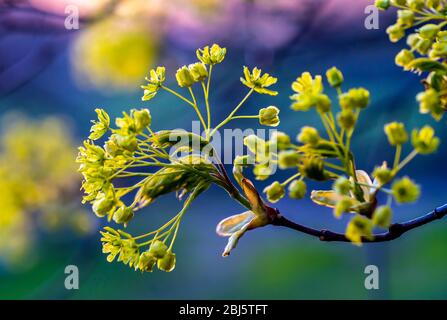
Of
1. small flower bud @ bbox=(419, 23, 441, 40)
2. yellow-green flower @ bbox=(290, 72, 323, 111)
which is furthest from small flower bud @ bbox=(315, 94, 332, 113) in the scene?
small flower bud @ bbox=(419, 23, 441, 40)

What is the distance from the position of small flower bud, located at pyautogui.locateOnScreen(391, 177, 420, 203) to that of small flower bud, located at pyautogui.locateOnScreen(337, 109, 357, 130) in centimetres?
6

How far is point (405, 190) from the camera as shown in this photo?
352 mm

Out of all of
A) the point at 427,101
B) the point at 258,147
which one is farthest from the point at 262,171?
the point at 427,101

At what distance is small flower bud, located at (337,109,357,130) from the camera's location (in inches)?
14.9

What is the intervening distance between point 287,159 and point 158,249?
0.16 m

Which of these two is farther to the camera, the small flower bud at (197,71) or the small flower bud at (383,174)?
the small flower bud at (197,71)

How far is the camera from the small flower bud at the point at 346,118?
378mm

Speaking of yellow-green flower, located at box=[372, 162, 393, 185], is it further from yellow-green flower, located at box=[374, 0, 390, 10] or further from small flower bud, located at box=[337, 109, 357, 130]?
yellow-green flower, located at box=[374, 0, 390, 10]

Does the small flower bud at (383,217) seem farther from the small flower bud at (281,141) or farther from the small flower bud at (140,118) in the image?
the small flower bud at (140,118)

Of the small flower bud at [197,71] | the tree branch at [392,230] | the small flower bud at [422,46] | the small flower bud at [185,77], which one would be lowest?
the tree branch at [392,230]

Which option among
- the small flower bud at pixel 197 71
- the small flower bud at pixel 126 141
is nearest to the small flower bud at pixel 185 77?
the small flower bud at pixel 197 71

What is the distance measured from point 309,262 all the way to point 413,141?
5.55ft

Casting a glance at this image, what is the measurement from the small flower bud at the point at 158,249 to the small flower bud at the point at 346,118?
0.20 meters

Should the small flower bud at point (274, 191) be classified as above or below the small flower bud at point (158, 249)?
above
